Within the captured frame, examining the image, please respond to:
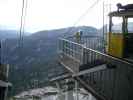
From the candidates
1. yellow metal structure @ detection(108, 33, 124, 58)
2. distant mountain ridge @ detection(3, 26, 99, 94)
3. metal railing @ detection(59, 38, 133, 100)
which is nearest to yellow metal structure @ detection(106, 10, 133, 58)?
yellow metal structure @ detection(108, 33, 124, 58)

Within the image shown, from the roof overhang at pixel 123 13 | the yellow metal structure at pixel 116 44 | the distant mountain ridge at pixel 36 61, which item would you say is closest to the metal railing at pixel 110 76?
the yellow metal structure at pixel 116 44

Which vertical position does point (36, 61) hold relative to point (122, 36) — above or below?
below

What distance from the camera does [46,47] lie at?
32.0m

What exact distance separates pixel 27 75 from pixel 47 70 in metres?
2.05

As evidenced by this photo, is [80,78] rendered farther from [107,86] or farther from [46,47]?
[46,47]

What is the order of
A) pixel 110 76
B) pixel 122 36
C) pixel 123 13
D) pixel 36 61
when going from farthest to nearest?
1. pixel 36 61
2. pixel 122 36
3. pixel 123 13
4. pixel 110 76

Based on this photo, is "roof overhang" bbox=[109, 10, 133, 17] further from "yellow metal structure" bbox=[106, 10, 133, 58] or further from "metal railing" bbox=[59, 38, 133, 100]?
"metal railing" bbox=[59, 38, 133, 100]

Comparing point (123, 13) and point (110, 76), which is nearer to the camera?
point (110, 76)

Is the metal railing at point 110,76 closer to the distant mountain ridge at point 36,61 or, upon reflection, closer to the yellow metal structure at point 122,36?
the yellow metal structure at point 122,36

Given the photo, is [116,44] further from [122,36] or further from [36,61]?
[36,61]

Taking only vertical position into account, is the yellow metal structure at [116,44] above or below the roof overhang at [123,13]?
below

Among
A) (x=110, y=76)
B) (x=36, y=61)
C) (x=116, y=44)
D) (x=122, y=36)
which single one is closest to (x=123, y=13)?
(x=122, y=36)

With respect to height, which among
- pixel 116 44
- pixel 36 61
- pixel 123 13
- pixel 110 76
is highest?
pixel 123 13

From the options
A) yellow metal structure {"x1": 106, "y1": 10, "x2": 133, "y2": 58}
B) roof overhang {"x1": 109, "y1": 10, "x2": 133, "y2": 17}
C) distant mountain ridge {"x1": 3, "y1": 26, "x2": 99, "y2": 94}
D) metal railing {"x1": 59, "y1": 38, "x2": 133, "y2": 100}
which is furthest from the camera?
distant mountain ridge {"x1": 3, "y1": 26, "x2": 99, "y2": 94}
